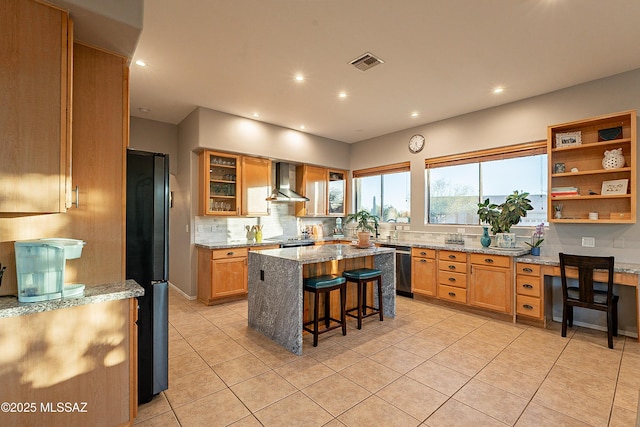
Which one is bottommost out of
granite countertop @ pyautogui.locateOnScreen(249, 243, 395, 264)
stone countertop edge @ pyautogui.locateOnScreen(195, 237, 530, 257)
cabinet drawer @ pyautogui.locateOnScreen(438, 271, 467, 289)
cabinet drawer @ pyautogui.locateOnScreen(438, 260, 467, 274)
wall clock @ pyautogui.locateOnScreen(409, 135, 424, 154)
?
Result: cabinet drawer @ pyautogui.locateOnScreen(438, 271, 467, 289)

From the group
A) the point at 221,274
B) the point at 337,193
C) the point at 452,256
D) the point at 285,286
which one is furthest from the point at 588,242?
the point at 221,274

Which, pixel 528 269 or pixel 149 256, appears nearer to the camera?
pixel 149 256

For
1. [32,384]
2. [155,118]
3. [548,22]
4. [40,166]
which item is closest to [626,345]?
[548,22]

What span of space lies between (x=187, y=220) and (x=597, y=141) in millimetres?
5877

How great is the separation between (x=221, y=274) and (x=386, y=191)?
Answer: 12.1 ft

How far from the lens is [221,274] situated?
448 centimetres

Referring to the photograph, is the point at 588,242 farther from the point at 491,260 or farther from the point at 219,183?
the point at 219,183

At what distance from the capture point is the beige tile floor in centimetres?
198

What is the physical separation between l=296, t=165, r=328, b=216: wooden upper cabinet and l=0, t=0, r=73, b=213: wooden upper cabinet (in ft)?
14.7

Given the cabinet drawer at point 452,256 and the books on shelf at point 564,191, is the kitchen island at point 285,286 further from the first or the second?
the books on shelf at point 564,191

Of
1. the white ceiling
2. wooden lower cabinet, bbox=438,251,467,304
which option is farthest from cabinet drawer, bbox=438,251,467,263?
the white ceiling

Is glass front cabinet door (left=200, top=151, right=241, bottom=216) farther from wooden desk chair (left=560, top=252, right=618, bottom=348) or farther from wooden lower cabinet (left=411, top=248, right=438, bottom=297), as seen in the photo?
wooden desk chair (left=560, top=252, right=618, bottom=348)

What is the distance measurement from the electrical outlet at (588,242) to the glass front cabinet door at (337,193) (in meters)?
4.17

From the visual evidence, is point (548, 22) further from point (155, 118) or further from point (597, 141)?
point (155, 118)
